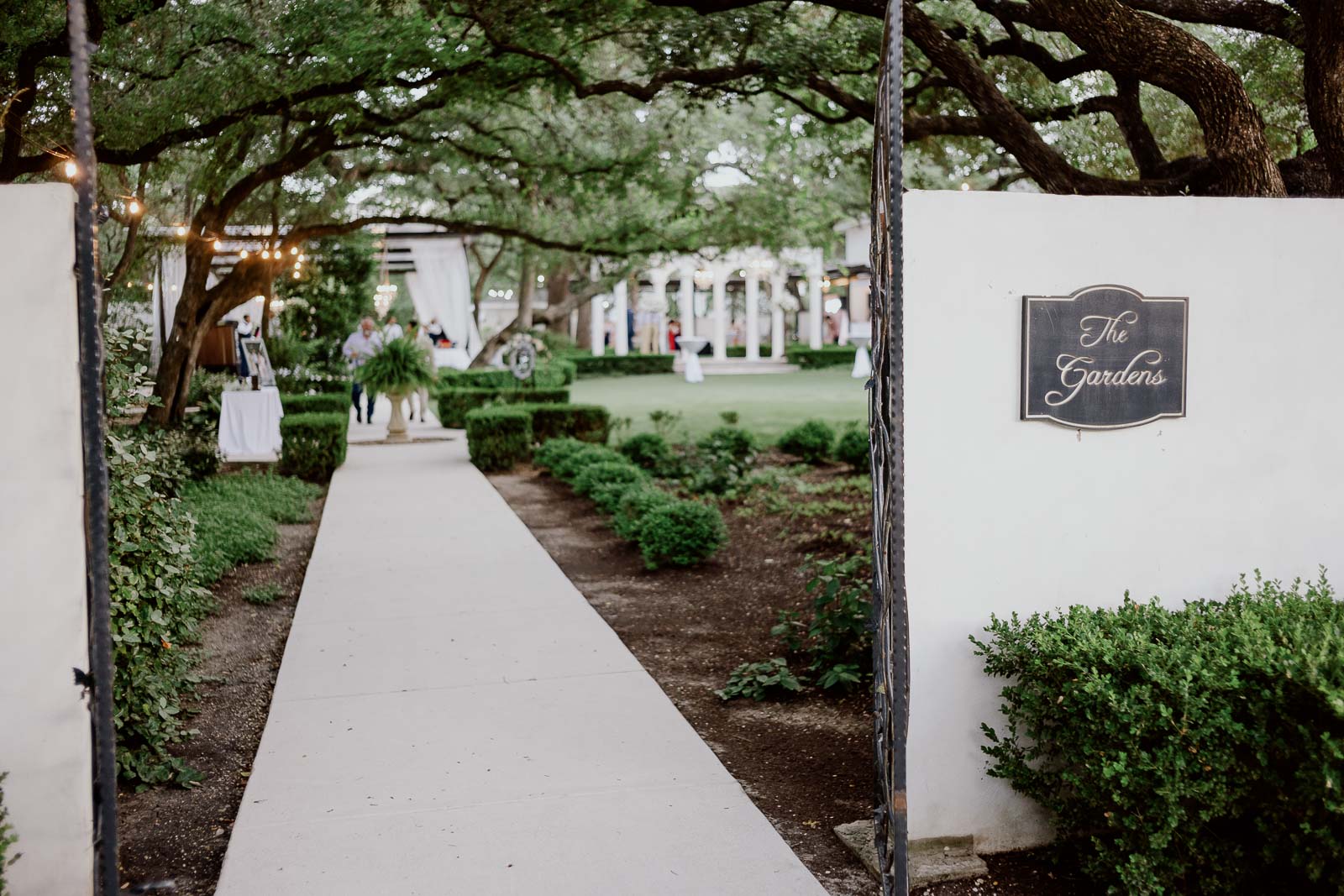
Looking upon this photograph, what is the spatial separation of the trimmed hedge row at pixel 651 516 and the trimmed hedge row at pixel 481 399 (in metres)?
5.45

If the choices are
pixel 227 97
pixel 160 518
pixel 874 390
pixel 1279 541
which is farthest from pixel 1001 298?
pixel 227 97

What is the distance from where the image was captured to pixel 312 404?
51.8ft

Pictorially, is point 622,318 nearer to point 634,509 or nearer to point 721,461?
point 721,461

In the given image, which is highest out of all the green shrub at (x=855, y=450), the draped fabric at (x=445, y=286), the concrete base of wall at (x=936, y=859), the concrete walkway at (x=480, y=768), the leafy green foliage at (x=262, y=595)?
the draped fabric at (x=445, y=286)

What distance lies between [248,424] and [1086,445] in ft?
35.9

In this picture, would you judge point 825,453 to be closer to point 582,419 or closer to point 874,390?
→ point 582,419

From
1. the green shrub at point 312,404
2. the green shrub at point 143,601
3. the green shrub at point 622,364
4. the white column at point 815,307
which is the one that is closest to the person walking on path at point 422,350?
the green shrub at point 312,404

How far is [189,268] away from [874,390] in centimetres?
1111

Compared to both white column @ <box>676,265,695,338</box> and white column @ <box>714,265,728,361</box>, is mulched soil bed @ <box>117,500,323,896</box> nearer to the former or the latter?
white column @ <box>714,265,728,361</box>

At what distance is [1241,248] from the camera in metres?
3.90

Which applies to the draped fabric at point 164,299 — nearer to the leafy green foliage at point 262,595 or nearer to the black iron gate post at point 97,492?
the leafy green foliage at point 262,595

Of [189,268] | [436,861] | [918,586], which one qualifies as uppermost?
[189,268]

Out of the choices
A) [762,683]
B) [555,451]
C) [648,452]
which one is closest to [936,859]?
[762,683]

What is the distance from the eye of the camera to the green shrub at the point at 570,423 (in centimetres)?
1489
